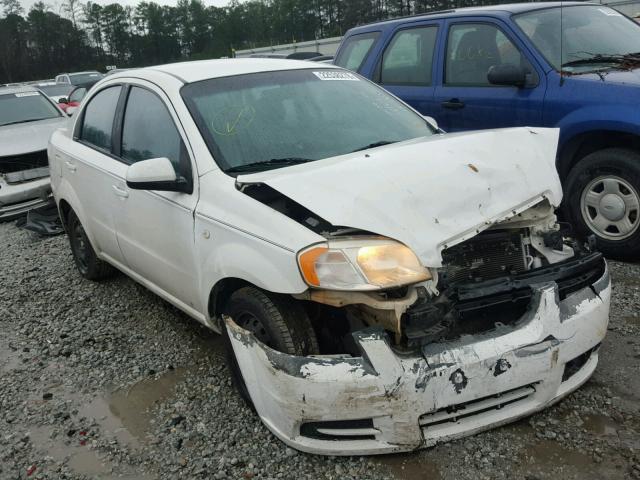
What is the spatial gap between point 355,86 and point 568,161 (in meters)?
1.91

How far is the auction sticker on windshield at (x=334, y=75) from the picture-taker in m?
3.65

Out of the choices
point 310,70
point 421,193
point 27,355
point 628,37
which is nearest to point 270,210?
point 421,193

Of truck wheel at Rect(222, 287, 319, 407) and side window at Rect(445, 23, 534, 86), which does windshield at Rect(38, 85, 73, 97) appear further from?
truck wheel at Rect(222, 287, 319, 407)

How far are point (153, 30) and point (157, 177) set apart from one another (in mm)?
80043

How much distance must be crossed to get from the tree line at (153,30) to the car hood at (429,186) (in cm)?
4922

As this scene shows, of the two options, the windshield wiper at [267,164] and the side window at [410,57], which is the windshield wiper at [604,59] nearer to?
the side window at [410,57]

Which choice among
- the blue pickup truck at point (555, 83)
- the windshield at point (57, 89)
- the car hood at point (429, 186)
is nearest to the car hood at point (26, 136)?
the blue pickup truck at point (555, 83)

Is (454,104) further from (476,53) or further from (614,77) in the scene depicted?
(614,77)

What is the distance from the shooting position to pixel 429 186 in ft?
8.09

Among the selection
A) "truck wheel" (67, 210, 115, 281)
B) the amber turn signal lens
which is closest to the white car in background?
"truck wheel" (67, 210, 115, 281)

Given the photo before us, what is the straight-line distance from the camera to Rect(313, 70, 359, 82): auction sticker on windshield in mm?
3654

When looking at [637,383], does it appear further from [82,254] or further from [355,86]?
[82,254]

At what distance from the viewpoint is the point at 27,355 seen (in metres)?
3.81

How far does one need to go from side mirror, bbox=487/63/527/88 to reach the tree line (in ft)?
155
